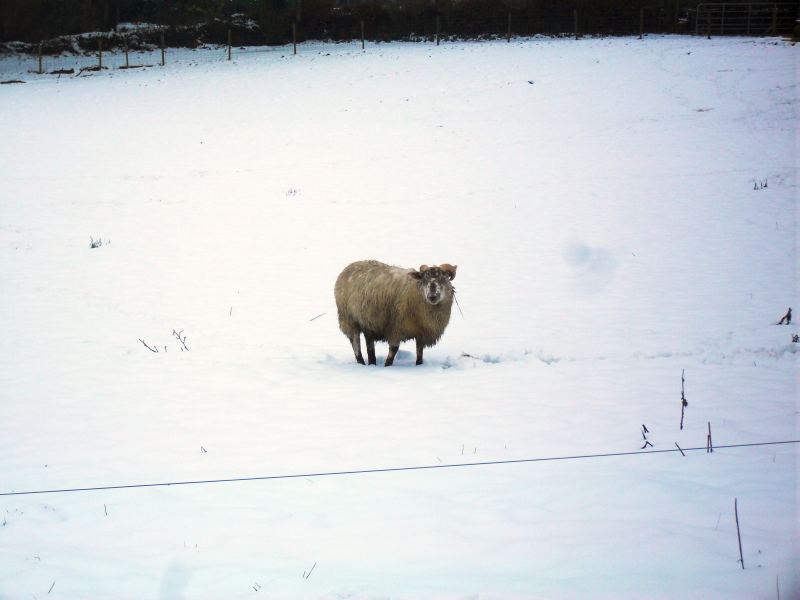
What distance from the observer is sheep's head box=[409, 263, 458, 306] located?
29.0 ft

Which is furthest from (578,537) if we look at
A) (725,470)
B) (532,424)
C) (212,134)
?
(212,134)

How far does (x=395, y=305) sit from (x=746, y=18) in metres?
41.2

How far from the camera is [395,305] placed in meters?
9.36

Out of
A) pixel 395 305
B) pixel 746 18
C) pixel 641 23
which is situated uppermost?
pixel 746 18

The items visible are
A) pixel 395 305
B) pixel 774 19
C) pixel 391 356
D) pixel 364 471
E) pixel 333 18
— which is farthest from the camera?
pixel 333 18

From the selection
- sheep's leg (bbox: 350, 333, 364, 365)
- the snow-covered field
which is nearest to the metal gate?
the snow-covered field

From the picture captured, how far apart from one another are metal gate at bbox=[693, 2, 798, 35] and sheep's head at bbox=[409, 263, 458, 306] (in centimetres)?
3809

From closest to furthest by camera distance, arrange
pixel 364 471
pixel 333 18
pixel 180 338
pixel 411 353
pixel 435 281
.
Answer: pixel 364 471, pixel 435 281, pixel 411 353, pixel 180 338, pixel 333 18

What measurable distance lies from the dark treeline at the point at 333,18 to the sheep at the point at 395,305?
1466 inches

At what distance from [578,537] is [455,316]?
766cm

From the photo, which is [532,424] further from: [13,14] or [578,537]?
[13,14]

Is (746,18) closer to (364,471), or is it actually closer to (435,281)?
(435,281)

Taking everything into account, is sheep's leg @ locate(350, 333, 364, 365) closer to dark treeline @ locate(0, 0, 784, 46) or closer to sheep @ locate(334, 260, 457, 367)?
sheep @ locate(334, 260, 457, 367)

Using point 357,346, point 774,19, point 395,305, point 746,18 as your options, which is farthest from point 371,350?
point 746,18
